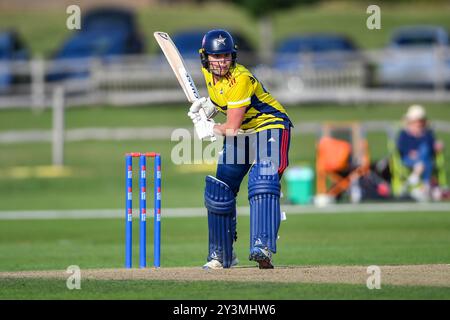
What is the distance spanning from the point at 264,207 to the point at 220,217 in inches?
21.1

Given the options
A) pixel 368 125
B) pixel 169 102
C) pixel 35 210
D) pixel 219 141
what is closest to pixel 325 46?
pixel 169 102

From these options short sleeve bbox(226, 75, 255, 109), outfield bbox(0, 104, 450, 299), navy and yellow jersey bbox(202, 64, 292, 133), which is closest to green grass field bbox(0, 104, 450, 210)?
outfield bbox(0, 104, 450, 299)

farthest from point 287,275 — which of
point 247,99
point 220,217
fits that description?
point 247,99

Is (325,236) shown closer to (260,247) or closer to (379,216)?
(379,216)

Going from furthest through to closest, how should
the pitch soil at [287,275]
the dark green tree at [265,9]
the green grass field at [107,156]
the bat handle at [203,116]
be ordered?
1. the dark green tree at [265,9]
2. the green grass field at [107,156]
3. the bat handle at [203,116]
4. the pitch soil at [287,275]

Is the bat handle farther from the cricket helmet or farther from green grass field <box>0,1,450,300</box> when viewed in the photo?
green grass field <box>0,1,450,300</box>

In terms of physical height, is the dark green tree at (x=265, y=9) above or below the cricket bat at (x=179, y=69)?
above

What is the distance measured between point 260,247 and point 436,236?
6.74 meters

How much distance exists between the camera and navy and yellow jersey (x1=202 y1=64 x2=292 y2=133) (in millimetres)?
10387

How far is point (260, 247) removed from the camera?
10.4m

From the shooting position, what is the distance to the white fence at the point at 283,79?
32.9 m

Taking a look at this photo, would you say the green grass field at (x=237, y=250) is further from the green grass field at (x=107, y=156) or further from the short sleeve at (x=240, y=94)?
the green grass field at (x=107, y=156)

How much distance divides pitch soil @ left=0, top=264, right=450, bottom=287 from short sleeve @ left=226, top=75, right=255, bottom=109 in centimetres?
158

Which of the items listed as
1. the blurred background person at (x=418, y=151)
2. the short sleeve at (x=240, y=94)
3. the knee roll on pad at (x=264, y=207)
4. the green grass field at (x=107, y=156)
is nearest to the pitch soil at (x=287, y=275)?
the knee roll on pad at (x=264, y=207)
